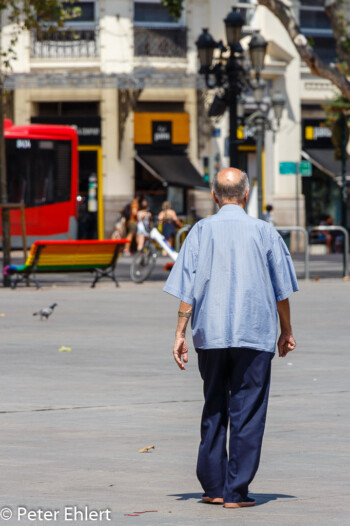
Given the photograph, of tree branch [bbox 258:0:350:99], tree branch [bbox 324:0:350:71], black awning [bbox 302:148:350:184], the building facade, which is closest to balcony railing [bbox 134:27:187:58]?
the building facade

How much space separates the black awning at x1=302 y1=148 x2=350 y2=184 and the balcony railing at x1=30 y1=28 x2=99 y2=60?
8045 millimetres

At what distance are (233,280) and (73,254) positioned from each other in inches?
670

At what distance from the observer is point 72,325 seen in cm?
1589

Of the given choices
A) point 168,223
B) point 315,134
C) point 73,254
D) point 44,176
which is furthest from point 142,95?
point 73,254

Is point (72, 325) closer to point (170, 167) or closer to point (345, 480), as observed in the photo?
point (345, 480)

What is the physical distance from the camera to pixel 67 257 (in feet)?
75.1

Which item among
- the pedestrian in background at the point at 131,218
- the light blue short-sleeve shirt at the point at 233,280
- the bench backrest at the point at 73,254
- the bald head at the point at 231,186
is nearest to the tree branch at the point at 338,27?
the bench backrest at the point at 73,254

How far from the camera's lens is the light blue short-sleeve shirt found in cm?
604

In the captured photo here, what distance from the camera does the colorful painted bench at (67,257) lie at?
73.7 ft

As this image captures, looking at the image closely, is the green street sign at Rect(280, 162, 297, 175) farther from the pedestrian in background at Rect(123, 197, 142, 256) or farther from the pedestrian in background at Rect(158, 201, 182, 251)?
the pedestrian in background at Rect(123, 197, 142, 256)

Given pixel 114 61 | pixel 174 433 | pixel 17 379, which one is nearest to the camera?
pixel 174 433

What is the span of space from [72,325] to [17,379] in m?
5.18

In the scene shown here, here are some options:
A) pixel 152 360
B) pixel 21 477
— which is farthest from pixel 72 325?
pixel 21 477

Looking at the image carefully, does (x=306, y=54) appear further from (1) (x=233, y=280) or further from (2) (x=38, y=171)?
(1) (x=233, y=280)
